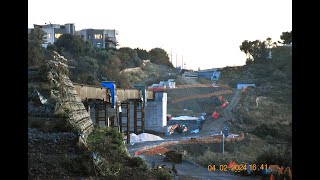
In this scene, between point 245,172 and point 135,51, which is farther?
point 135,51

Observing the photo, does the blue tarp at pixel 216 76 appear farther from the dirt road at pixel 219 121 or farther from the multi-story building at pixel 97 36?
the multi-story building at pixel 97 36

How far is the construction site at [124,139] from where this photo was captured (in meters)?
11.2

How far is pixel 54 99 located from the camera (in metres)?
12.7

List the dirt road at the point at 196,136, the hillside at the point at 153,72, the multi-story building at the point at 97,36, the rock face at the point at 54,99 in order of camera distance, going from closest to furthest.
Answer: the rock face at the point at 54,99 → the dirt road at the point at 196,136 → the multi-story building at the point at 97,36 → the hillside at the point at 153,72

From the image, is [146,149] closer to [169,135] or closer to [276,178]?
[276,178]

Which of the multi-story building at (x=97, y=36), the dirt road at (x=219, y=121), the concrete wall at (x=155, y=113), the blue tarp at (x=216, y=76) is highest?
the multi-story building at (x=97, y=36)

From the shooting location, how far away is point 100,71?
103 ft

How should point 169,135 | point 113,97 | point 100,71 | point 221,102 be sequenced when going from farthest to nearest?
1. point 221,102
2. point 100,71
3. point 169,135
4. point 113,97

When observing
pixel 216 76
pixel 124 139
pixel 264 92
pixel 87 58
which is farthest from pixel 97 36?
pixel 216 76

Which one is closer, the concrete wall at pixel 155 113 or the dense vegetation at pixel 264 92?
the concrete wall at pixel 155 113

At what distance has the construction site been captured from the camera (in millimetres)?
11250

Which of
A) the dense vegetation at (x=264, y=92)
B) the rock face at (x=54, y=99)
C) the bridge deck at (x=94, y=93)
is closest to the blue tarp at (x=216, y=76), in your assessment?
the dense vegetation at (x=264, y=92)
